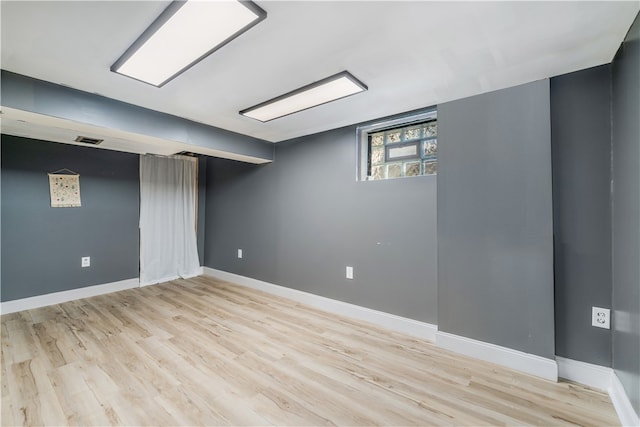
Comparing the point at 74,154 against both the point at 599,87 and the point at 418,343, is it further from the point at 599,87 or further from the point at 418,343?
the point at 599,87

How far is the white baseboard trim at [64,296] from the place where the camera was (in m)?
2.94

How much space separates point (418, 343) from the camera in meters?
2.34

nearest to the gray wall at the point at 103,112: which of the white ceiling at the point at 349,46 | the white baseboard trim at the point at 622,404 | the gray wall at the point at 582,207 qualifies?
the white ceiling at the point at 349,46

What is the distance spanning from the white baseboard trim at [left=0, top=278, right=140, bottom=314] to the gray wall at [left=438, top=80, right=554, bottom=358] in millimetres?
4105

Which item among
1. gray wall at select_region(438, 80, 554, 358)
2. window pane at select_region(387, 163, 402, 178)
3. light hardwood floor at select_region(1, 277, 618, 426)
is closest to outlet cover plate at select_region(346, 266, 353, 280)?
light hardwood floor at select_region(1, 277, 618, 426)

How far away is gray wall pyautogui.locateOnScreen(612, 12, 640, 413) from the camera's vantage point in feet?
4.44

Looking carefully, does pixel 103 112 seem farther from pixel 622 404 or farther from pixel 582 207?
pixel 622 404

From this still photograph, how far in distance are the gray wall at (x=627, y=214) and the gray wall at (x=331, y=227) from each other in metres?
1.11

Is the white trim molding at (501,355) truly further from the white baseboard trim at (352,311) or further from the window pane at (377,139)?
the window pane at (377,139)

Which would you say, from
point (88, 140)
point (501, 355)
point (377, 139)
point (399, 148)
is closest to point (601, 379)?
point (501, 355)

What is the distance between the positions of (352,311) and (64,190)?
3.83 meters

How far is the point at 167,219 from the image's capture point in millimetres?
4250

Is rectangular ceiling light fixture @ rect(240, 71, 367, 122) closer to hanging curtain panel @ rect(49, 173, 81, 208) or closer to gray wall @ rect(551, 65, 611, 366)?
gray wall @ rect(551, 65, 611, 366)

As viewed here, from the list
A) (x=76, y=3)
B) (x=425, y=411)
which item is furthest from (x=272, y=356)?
(x=76, y=3)
